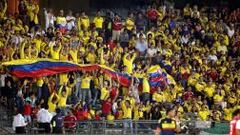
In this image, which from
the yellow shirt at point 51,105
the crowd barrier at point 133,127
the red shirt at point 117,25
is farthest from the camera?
the red shirt at point 117,25

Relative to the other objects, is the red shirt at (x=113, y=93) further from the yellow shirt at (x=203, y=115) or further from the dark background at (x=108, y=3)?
the dark background at (x=108, y=3)

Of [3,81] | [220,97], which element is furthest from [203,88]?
[3,81]

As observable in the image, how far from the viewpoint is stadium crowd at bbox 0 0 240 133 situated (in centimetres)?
2648

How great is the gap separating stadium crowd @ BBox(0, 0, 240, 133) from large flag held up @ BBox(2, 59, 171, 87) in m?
0.24

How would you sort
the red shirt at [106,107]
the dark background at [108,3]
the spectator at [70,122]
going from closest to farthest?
the spectator at [70,122]
the red shirt at [106,107]
the dark background at [108,3]

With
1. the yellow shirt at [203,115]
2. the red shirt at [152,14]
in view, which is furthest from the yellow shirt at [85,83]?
the red shirt at [152,14]

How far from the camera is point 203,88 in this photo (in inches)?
1169

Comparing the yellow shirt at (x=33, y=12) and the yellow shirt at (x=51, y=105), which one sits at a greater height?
the yellow shirt at (x=33, y=12)

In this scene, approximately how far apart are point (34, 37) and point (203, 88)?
Result: 7.62 m

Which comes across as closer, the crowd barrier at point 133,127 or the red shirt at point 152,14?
the crowd barrier at point 133,127

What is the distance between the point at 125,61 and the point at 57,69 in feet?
10.9

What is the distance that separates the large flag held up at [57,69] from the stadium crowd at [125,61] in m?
0.24

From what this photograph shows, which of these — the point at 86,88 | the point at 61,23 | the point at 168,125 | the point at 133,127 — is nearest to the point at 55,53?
the point at 86,88

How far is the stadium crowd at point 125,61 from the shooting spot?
26484 mm
